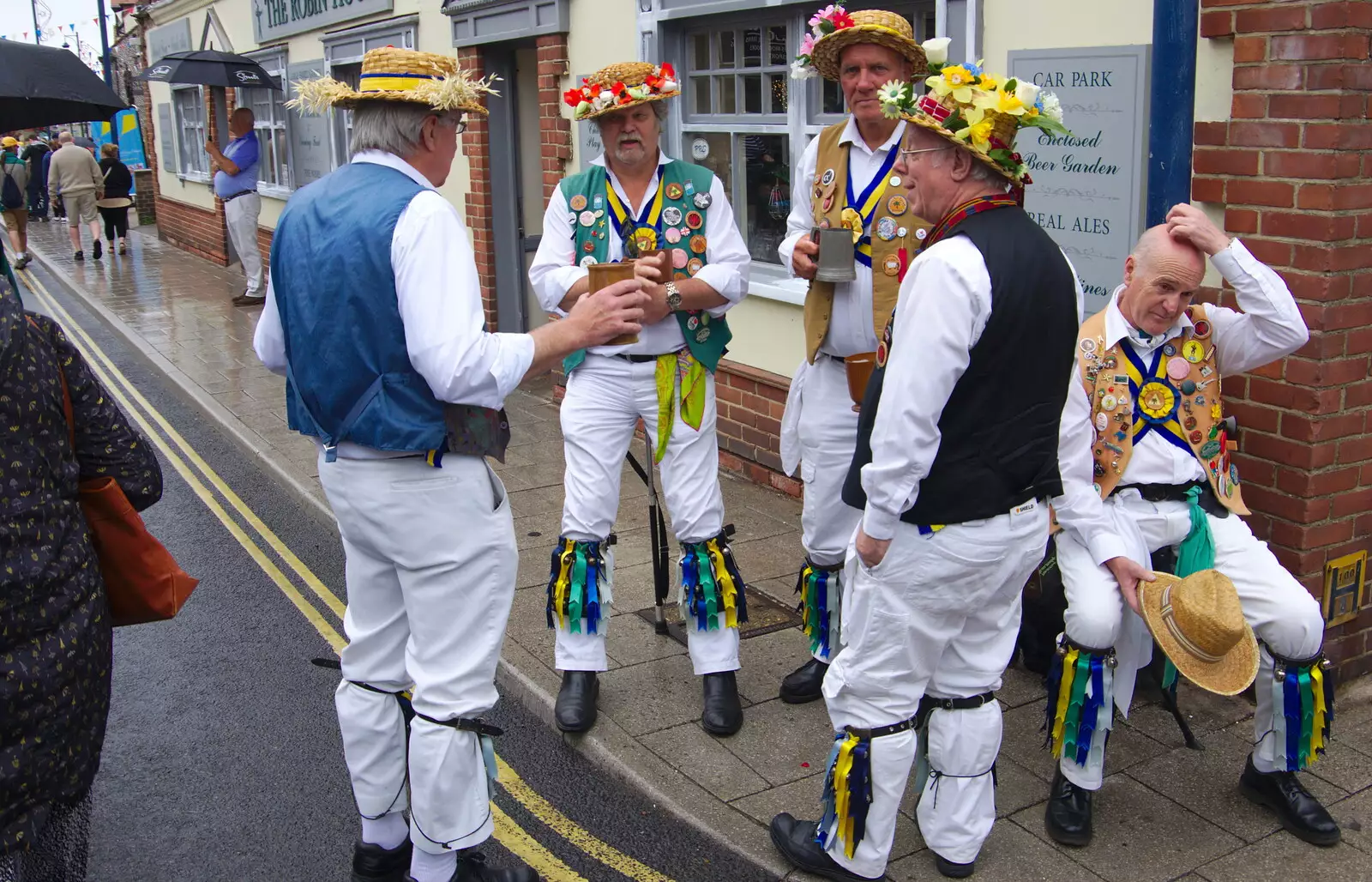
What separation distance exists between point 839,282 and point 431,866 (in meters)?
2.23

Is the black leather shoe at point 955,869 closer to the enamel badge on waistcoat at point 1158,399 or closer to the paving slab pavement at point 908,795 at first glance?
the paving slab pavement at point 908,795

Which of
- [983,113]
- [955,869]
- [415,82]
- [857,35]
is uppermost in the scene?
[857,35]

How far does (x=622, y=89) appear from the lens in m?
4.29

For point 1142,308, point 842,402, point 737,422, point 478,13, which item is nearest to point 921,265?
point 1142,308

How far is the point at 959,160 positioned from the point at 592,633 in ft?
7.11

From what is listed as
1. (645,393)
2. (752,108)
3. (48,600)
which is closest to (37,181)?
(752,108)

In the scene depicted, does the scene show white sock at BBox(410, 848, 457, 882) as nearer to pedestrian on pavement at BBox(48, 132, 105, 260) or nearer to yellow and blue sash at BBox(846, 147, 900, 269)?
yellow and blue sash at BBox(846, 147, 900, 269)

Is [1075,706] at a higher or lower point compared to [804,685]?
higher

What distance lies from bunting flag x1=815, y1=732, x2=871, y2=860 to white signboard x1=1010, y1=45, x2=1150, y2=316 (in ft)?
7.65

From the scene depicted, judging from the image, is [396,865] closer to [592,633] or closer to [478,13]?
[592,633]

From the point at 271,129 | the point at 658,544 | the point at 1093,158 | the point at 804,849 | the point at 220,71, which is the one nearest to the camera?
the point at 804,849

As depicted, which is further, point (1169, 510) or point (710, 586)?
point (710, 586)

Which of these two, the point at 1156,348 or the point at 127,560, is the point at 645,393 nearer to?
the point at 1156,348

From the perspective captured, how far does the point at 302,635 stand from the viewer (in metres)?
5.64
